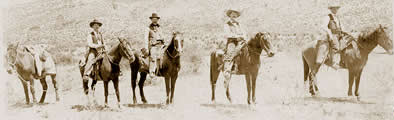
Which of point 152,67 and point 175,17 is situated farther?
point 175,17

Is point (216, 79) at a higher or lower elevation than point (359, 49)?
lower

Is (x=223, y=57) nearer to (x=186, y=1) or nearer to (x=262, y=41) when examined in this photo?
(x=262, y=41)

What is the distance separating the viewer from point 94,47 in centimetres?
899

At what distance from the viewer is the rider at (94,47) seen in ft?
29.6

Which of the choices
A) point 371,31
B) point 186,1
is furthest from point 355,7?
point 371,31

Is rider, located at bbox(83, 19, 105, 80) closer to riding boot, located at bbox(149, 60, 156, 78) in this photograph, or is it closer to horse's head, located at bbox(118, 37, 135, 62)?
horse's head, located at bbox(118, 37, 135, 62)

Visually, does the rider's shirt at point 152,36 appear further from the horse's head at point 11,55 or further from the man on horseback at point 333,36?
the man on horseback at point 333,36

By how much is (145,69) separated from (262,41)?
342 cm

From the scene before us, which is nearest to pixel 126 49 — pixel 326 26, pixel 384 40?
pixel 326 26

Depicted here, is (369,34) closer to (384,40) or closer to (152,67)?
(384,40)

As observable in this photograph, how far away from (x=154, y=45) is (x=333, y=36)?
538 cm

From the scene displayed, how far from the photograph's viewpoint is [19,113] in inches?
364

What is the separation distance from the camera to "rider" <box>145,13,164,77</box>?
9.47m

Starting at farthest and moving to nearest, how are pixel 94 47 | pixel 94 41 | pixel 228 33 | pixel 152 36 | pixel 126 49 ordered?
pixel 152 36, pixel 228 33, pixel 94 41, pixel 94 47, pixel 126 49
